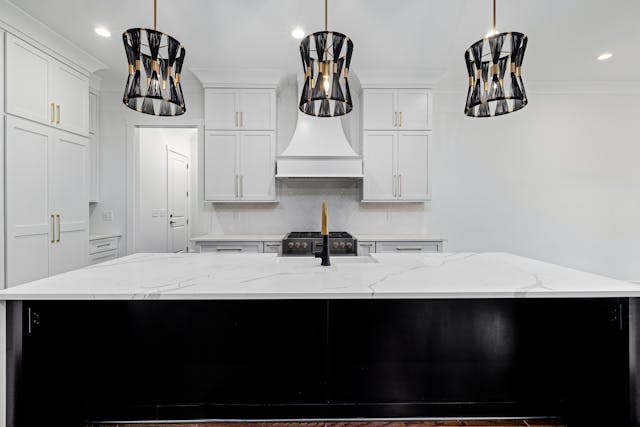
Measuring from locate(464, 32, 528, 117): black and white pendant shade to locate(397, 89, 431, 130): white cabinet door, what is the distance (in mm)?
1832

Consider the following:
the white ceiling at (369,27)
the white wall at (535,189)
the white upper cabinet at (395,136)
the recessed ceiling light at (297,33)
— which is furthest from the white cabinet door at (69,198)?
the white upper cabinet at (395,136)

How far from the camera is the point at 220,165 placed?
11.9 feet

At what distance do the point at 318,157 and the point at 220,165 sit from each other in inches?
42.7

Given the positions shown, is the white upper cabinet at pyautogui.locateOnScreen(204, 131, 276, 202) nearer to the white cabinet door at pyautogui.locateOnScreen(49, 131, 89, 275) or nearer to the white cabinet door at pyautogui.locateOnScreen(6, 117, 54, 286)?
the white cabinet door at pyautogui.locateOnScreen(49, 131, 89, 275)

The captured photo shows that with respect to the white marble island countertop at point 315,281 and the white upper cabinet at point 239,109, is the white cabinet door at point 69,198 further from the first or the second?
the white marble island countertop at point 315,281

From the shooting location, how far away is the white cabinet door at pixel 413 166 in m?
3.65

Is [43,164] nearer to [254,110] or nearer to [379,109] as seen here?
[254,110]

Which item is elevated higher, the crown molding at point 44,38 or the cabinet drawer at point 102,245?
the crown molding at point 44,38

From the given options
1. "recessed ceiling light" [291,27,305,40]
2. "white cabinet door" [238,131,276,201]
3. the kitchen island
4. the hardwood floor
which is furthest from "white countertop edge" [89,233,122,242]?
"recessed ceiling light" [291,27,305,40]

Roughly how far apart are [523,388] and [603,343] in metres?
0.40

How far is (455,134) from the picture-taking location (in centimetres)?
404

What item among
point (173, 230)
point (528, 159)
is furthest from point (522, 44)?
point (173, 230)

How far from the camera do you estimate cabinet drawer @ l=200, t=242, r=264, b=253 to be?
3377 millimetres

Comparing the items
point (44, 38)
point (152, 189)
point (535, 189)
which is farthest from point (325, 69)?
point (152, 189)
